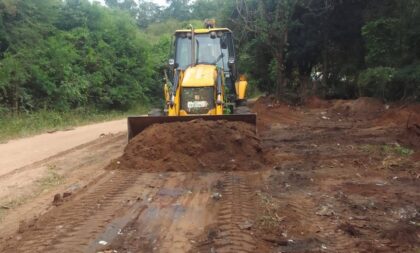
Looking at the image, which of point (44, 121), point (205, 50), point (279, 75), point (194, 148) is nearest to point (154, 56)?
point (279, 75)

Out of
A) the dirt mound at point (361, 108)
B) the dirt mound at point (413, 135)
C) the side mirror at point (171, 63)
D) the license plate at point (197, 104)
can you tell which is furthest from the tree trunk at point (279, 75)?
the license plate at point (197, 104)

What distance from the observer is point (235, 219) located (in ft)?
22.9

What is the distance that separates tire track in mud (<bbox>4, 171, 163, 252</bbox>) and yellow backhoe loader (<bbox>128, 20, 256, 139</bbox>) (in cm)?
335

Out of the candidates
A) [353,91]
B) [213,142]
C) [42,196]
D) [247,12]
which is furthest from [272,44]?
[42,196]

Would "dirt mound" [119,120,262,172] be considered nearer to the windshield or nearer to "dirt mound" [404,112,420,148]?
the windshield

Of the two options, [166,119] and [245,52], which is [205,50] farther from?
[245,52]

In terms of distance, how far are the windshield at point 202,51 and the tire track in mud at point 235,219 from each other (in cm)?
568

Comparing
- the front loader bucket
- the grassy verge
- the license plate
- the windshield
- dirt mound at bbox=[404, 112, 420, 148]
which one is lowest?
the grassy verge

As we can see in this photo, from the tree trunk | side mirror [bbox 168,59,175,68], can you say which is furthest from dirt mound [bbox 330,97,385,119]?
side mirror [bbox 168,59,175,68]

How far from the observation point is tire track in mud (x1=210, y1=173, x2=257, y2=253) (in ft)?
19.5

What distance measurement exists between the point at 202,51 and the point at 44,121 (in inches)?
390

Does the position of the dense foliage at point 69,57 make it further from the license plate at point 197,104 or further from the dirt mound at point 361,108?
the dirt mound at point 361,108

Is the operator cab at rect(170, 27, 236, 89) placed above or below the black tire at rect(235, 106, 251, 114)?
above

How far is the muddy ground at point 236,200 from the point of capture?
6195 millimetres
